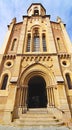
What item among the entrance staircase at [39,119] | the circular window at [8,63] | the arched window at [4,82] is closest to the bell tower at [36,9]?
the circular window at [8,63]

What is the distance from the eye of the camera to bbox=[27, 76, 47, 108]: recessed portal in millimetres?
14539

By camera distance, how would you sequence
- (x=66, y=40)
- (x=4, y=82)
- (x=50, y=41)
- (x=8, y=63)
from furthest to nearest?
(x=66, y=40) < (x=50, y=41) < (x=8, y=63) < (x=4, y=82)

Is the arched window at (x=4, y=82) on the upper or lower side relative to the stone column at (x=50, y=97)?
upper

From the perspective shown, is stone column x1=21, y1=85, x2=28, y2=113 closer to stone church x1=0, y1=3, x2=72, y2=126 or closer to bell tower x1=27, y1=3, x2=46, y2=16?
stone church x1=0, y1=3, x2=72, y2=126

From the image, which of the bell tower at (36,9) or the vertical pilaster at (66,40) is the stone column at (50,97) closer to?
the vertical pilaster at (66,40)

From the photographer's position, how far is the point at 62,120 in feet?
29.9

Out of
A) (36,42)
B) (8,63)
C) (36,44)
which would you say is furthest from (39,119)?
(36,42)

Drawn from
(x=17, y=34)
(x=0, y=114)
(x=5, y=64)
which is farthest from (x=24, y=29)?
(x=0, y=114)

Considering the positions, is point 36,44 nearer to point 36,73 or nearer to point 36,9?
point 36,73

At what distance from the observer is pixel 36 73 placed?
12.3 meters

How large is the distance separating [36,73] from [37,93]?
4355mm

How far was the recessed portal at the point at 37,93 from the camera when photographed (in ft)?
47.7

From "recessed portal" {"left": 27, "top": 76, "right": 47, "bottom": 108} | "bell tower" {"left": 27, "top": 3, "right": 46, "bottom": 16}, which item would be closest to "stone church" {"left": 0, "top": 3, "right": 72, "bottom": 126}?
"recessed portal" {"left": 27, "top": 76, "right": 47, "bottom": 108}

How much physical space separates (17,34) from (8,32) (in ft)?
3.79
